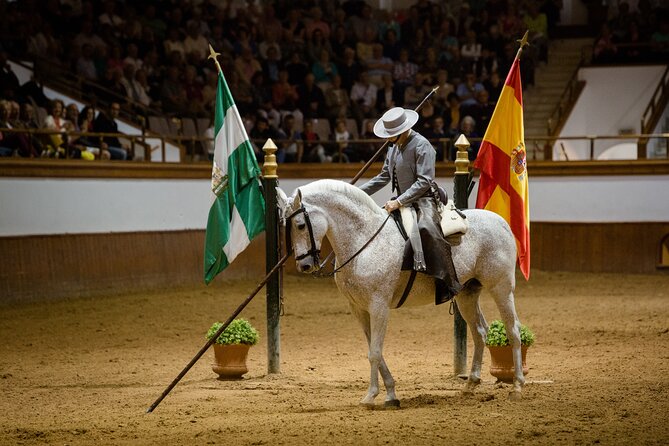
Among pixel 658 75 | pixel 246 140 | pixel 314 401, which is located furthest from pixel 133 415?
pixel 658 75

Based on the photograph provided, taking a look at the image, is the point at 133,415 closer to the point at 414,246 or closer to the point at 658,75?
the point at 414,246

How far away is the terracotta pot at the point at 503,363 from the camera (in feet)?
29.3

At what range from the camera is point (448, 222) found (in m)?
8.25

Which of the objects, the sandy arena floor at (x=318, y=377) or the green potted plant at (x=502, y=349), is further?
the green potted plant at (x=502, y=349)

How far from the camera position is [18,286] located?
14.6 m

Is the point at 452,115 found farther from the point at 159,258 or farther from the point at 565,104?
the point at 159,258

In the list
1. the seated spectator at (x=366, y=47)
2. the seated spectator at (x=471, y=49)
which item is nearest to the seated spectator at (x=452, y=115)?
the seated spectator at (x=471, y=49)

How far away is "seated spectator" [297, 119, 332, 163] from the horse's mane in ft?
31.9

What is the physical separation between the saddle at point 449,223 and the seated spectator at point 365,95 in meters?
11.6

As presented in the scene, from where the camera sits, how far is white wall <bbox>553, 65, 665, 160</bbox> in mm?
20250

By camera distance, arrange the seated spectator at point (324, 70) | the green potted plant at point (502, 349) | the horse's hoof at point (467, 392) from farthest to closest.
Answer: the seated spectator at point (324, 70)
the green potted plant at point (502, 349)
the horse's hoof at point (467, 392)

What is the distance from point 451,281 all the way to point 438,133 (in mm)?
10253

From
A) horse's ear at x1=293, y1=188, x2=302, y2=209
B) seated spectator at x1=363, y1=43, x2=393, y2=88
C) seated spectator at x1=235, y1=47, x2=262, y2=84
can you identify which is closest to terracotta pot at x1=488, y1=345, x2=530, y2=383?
horse's ear at x1=293, y1=188, x2=302, y2=209

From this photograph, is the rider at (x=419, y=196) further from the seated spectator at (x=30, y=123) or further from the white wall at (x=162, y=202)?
the seated spectator at (x=30, y=123)
